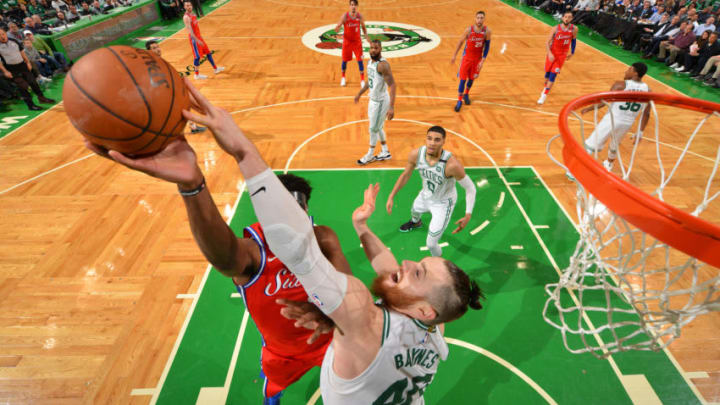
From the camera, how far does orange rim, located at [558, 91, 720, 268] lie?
1606 mm

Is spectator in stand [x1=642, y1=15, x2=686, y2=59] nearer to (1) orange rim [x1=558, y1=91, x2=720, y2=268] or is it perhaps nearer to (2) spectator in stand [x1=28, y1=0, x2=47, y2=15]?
(1) orange rim [x1=558, y1=91, x2=720, y2=268]

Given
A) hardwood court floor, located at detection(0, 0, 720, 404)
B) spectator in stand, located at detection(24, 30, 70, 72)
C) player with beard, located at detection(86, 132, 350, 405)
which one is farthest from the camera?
spectator in stand, located at detection(24, 30, 70, 72)

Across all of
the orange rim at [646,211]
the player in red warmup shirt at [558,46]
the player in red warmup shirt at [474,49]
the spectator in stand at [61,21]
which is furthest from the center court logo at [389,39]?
the orange rim at [646,211]

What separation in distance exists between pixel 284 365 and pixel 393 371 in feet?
3.88

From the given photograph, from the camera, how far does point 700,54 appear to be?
9.82m

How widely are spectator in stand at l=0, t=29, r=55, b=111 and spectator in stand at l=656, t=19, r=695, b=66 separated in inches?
671

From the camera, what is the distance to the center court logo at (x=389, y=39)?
1182cm

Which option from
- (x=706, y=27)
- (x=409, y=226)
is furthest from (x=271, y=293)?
(x=706, y=27)

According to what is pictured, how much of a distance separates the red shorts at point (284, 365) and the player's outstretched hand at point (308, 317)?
108 centimetres

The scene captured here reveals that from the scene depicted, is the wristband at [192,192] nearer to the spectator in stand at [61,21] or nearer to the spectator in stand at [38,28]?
the spectator in stand at [38,28]

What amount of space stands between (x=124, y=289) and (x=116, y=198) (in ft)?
6.62

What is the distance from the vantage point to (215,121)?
95 cm

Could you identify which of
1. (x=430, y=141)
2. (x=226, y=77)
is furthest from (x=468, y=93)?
(x=226, y=77)

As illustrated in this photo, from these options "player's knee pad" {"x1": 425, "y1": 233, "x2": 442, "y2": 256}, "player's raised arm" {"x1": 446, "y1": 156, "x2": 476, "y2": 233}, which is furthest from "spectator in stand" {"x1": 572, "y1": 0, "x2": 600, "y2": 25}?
"player's knee pad" {"x1": 425, "y1": 233, "x2": 442, "y2": 256}
